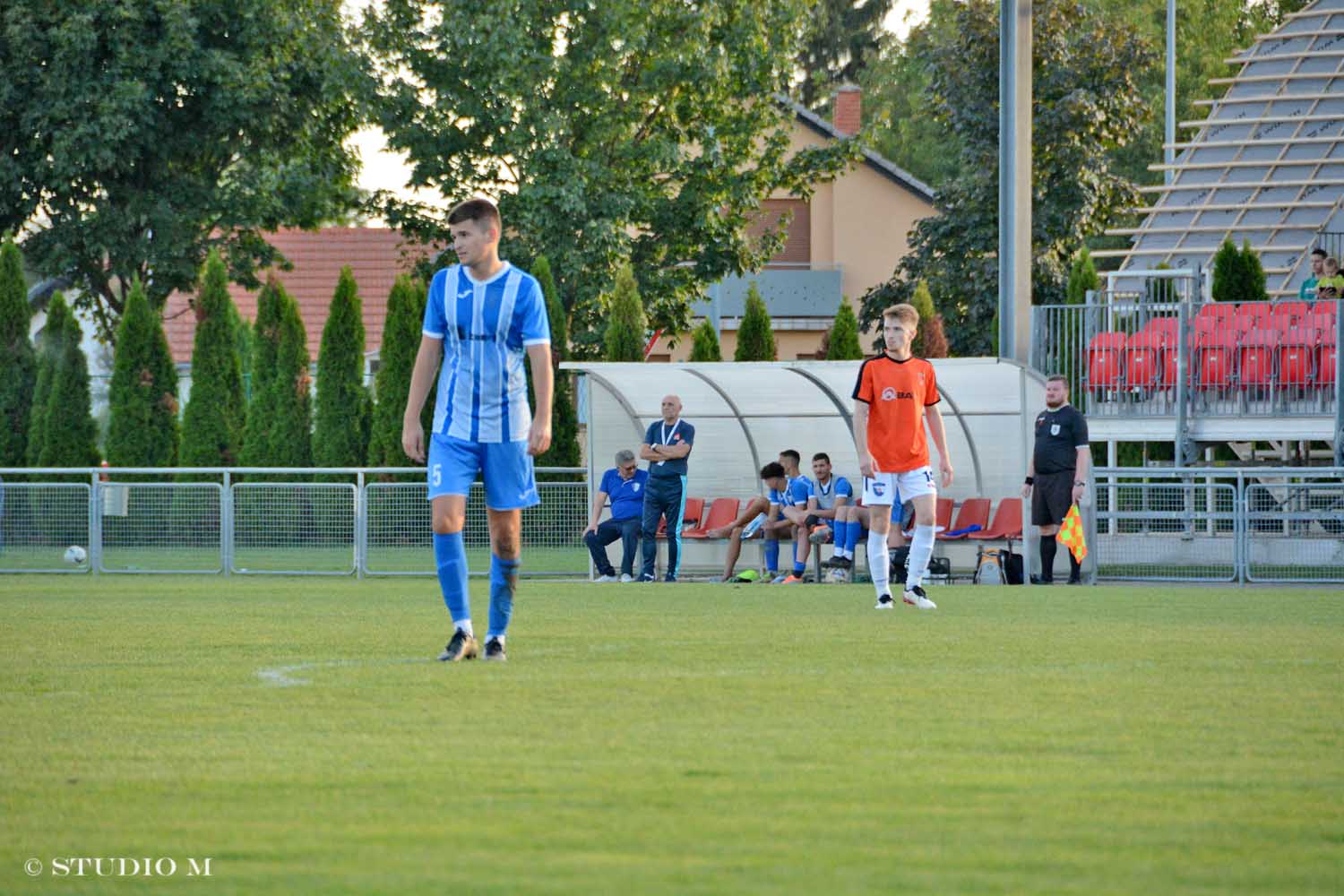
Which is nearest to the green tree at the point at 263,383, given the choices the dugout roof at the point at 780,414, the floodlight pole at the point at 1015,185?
the dugout roof at the point at 780,414

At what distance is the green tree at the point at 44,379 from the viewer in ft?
113

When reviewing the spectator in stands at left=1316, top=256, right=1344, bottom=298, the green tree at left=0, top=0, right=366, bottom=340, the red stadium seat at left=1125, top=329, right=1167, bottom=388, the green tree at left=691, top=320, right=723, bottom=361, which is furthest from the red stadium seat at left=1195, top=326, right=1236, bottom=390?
the green tree at left=0, top=0, right=366, bottom=340

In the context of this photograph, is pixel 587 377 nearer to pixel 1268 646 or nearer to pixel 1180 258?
pixel 1268 646

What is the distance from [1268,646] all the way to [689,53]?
30.7m

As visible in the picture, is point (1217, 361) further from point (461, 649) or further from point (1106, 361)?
point (461, 649)

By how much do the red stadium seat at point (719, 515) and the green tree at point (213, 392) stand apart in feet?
40.9

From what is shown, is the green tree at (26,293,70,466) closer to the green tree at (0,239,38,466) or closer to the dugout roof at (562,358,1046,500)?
the green tree at (0,239,38,466)

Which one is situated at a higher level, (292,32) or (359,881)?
(292,32)

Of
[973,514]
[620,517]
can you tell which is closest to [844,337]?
[973,514]

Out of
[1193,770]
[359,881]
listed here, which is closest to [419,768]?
[359,881]

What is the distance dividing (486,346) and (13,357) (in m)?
27.7

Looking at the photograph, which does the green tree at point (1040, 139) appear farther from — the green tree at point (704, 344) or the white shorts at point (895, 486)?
the white shorts at point (895, 486)

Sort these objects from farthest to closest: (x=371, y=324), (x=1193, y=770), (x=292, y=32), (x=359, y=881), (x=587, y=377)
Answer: (x=371, y=324) → (x=292, y=32) → (x=587, y=377) → (x=1193, y=770) → (x=359, y=881)

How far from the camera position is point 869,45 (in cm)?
7331
